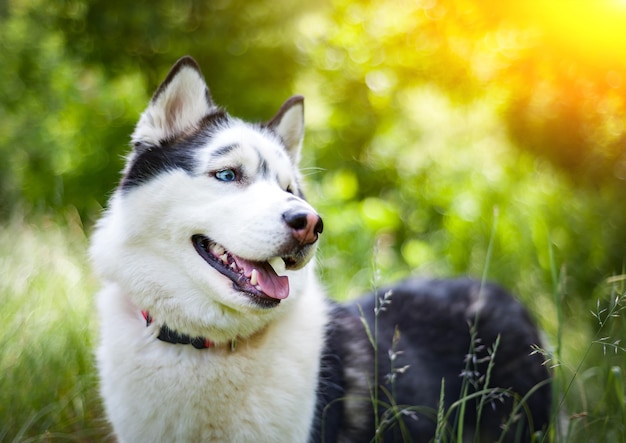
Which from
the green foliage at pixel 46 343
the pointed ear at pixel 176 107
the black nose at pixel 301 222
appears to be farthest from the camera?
the green foliage at pixel 46 343

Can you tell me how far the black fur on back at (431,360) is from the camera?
8.87 feet

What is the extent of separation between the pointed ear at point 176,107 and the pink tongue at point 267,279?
76 centimetres

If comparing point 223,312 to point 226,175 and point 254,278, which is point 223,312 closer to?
point 254,278

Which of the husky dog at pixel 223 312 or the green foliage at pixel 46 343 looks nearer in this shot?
the husky dog at pixel 223 312

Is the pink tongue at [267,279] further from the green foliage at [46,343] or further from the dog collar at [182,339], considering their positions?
the green foliage at [46,343]

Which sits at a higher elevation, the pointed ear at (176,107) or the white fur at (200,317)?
the pointed ear at (176,107)

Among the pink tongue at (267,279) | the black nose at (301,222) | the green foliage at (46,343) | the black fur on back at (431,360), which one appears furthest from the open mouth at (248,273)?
the green foliage at (46,343)

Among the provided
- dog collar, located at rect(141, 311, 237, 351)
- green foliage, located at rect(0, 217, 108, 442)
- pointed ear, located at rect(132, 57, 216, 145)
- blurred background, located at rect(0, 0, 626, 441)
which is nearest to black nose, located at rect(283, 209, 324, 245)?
dog collar, located at rect(141, 311, 237, 351)

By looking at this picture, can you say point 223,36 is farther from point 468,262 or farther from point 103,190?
point 468,262

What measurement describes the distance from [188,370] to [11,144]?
14.6 feet

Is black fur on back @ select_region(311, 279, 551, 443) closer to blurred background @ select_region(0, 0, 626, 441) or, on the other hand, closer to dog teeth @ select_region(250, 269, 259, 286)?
dog teeth @ select_region(250, 269, 259, 286)

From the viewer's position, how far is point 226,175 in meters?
2.54

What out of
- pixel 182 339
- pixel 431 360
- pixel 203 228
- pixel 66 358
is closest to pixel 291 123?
pixel 203 228

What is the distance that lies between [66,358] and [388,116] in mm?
4052
